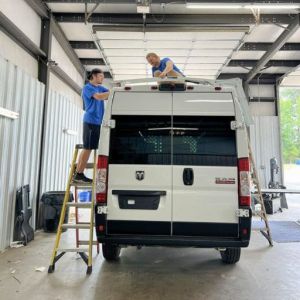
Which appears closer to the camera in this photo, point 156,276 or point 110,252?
point 156,276

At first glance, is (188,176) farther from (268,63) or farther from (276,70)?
(276,70)

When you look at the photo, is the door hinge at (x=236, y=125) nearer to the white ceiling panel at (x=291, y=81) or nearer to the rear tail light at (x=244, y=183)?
the rear tail light at (x=244, y=183)

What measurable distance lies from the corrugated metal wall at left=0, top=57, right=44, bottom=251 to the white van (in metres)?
2.06

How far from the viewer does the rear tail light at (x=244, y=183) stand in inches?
117

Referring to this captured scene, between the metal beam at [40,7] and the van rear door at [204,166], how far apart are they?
3950 mm

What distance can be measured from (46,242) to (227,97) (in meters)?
3.82

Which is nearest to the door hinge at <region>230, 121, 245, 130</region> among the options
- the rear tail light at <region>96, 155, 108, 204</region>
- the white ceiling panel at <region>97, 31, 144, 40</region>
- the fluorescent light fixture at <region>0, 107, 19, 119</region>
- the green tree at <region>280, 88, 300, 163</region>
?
the rear tail light at <region>96, 155, 108, 204</region>

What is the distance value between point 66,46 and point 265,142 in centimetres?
751

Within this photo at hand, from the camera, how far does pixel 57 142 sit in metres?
6.46

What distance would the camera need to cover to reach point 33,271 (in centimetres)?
351

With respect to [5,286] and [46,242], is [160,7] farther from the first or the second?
[5,286]

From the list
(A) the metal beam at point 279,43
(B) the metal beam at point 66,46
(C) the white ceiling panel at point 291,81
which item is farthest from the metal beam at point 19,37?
(C) the white ceiling panel at point 291,81

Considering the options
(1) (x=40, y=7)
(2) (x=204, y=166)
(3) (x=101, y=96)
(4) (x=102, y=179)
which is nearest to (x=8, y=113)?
(3) (x=101, y=96)

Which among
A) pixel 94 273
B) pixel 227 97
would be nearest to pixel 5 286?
pixel 94 273
